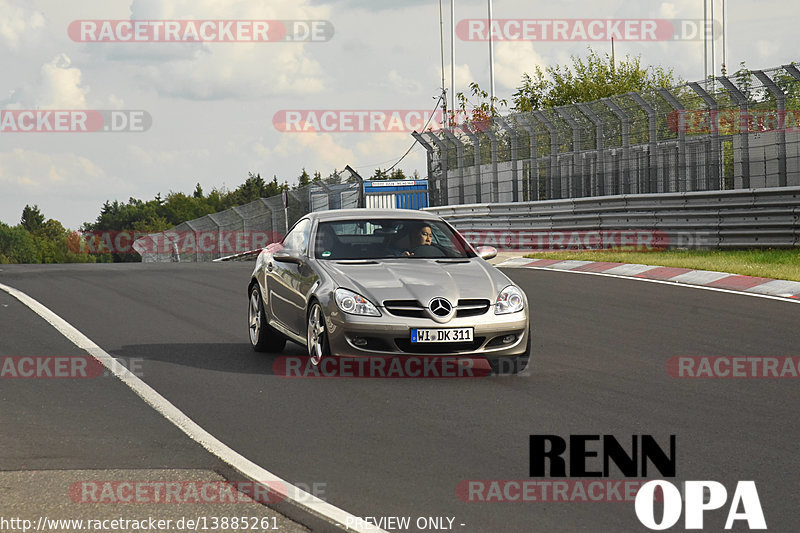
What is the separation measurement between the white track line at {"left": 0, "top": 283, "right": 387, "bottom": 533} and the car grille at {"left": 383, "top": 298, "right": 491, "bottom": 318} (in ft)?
6.09

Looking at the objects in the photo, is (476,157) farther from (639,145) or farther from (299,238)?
(299,238)

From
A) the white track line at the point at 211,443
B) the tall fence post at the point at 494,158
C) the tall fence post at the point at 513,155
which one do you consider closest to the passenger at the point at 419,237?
the white track line at the point at 211,443

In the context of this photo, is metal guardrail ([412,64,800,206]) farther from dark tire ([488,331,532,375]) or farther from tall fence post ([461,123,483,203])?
dark tire ([488,331,532,375])

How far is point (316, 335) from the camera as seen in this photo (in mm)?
9297

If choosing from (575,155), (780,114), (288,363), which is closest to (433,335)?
(288,363)

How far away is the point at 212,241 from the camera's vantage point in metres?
43.0

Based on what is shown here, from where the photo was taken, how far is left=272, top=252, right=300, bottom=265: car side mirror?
9.81m

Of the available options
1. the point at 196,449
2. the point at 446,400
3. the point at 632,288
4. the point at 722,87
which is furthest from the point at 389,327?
the point at 722,87

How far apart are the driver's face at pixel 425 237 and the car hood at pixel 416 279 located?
414mm

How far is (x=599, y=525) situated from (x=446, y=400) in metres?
3.14

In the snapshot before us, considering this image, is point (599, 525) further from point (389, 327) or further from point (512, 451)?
point (389, 327)

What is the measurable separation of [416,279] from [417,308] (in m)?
0.39

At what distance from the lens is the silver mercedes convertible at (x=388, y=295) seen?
28.7 ft

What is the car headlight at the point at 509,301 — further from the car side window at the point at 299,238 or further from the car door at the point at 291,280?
the car side window at the point at 299,238
